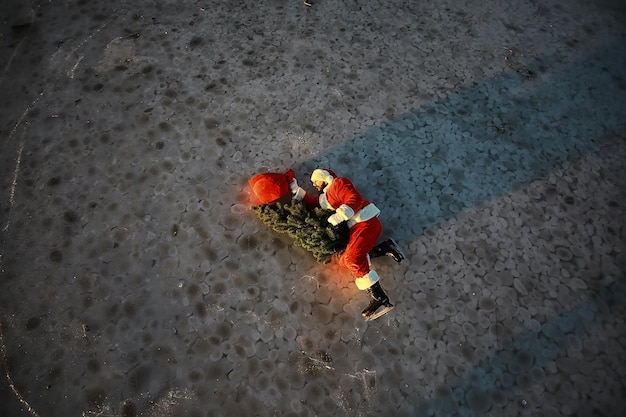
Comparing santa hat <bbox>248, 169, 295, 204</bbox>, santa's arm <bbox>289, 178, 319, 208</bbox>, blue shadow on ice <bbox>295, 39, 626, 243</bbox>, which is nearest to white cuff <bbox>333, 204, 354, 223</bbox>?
santa's arm <bbox>289, 178, 319, 208</bbox>

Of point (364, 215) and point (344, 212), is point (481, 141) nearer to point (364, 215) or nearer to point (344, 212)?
point (364, 215)

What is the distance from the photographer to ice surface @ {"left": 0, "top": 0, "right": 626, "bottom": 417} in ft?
14.3

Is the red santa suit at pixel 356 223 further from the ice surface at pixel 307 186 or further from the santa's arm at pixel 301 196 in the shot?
the ice surface at pixel 307 186

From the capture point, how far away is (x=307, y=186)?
17.7ft

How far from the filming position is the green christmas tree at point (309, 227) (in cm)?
464

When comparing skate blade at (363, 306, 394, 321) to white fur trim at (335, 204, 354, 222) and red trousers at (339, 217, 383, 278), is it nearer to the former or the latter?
red trousers at (339, 217, 383, 278)

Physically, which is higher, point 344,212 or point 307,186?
point 344,212

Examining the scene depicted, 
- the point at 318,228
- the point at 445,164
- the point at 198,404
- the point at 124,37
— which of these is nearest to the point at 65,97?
the point at 124,37

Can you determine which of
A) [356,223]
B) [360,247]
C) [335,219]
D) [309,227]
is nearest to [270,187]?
[309,227]

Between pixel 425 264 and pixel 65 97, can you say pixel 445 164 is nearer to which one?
pixel 425 264

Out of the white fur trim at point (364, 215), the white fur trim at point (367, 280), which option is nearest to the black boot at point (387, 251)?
the white fur trim at point (367, 280)

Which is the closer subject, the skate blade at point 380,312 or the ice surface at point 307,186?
the ice surface at point 307,186

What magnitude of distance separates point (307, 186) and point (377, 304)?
1.75 meters

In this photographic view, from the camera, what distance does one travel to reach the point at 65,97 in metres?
6.24
